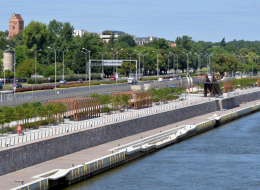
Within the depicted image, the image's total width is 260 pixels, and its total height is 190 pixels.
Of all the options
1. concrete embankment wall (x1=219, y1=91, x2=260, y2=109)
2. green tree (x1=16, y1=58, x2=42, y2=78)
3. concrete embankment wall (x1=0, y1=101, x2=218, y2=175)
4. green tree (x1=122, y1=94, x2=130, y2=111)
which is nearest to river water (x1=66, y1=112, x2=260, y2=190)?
concrete embankment wall (x1=0, y1=101, x2=218, y2=175)

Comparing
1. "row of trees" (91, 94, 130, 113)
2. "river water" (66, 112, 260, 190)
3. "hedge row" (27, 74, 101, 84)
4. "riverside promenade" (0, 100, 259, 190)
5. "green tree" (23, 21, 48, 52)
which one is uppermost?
"green tree" (23, 21, 48, 52)

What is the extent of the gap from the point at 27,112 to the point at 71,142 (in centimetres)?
835

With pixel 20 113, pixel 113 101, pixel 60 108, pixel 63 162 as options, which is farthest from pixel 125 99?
pixel 63 162

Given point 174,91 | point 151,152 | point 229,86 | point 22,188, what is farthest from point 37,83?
point 22,188

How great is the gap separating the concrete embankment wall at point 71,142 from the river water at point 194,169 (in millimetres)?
4867

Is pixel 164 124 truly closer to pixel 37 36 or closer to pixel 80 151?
pixel 80 151

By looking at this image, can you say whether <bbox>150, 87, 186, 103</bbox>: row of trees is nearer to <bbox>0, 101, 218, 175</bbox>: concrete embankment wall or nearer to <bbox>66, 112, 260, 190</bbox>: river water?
<bbox>0, 101, 218, 175</bbox>: concrete embankment wall

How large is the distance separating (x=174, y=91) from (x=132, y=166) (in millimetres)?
47501

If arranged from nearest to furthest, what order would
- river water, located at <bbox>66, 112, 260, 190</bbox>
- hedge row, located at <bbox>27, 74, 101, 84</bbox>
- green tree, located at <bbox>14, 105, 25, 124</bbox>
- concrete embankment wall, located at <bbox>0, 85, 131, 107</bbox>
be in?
1. river water, located at <bbox>66, 112, 260, 190</bbox>
2. green tree, located at <bbox>14, 105, 25, 124</bbox>
3. concrete embankment wall, located at <bbox>0, 85, 131, 107</bbox>
4. hedge row, located at <bbox>27, 74, 101, 84</bbox>

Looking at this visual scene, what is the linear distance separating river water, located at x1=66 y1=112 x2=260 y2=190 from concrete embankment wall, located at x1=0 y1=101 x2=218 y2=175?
4867mm

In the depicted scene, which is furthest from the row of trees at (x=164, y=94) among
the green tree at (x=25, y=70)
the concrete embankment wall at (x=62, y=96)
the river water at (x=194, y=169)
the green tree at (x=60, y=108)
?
the green tree at (x=25, y=70)

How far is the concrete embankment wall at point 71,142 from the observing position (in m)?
42.7

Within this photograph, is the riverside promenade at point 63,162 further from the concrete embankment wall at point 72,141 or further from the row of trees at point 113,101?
the row of trees at point 113,101

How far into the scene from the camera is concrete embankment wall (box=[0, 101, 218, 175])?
4266cm
